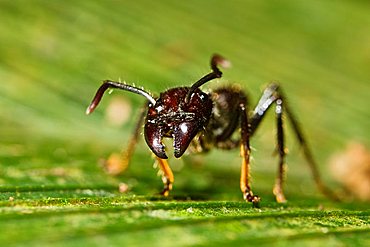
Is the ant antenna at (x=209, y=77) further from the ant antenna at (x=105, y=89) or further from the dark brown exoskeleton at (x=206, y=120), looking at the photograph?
the ant antenna at (x=105, y=89)

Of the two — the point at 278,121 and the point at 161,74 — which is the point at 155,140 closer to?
the point at 278,121

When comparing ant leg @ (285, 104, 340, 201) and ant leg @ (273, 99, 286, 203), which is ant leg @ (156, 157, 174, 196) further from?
ant leg @ (285, 104, 340, 201)

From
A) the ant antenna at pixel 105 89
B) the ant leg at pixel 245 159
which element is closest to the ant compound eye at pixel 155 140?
the ant antenna at pixel 105 89

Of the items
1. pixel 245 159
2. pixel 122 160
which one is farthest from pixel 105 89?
pixel 122 160

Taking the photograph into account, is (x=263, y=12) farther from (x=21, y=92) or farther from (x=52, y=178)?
(x=52, y=178)

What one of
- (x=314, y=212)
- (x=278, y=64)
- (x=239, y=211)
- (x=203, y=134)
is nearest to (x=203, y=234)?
(x=239, y=211)

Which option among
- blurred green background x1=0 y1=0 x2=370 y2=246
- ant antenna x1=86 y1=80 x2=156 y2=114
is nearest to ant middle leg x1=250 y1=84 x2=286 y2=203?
blurred green background x1=0 y1=0 x2=370 y2=246

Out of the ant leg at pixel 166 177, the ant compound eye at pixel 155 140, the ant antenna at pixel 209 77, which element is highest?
the ant antenna at pixel 209 77
